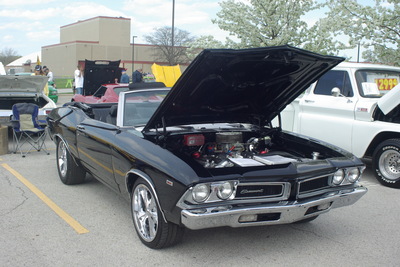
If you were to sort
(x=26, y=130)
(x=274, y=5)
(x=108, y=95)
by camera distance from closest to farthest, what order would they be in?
(x=26, y=130) → (x=108, y=95) → (x=274, y=5)

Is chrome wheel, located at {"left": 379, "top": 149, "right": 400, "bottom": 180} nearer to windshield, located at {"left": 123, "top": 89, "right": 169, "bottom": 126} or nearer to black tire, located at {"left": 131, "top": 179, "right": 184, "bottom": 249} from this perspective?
windshield, located at {"left": 123, "top": 89, "right": 169, "bottom": 126}

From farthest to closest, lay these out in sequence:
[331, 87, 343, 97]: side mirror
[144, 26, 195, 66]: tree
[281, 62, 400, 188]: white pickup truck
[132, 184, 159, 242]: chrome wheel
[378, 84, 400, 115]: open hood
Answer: [144, 26, 195, 66]: tree < [331, 87, 343, 97]: side mirror < [281, 62, 400, 188]: white pickup truck < [378, 84, 400, 115]: open hood < [132, 184, 159, 242]: chrome wheel

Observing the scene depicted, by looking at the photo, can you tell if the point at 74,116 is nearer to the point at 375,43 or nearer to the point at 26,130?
the point at 26,130

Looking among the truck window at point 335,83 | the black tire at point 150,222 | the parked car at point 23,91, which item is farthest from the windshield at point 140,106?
the parked car at point 23,91

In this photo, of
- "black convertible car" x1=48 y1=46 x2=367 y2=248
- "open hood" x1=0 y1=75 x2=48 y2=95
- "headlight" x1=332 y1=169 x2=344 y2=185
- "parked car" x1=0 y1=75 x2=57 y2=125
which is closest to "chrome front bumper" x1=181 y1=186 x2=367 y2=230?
"black convertible car" x1=48 y1=46 x2=367 y2=248

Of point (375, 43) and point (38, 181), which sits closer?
point (38, 181)

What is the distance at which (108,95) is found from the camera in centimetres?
1109

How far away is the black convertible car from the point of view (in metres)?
3.68

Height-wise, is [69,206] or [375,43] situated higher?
[375,43]

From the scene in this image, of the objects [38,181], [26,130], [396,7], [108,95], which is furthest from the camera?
[396,7]

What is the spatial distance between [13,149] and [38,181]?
9.72 feet

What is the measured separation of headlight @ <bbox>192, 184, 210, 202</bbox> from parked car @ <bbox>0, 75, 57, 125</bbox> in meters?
7.09

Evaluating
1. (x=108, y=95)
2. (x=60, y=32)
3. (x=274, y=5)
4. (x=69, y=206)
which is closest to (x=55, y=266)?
(x=69, y=206)

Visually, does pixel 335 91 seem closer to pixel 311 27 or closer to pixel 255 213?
pixel 255 213
